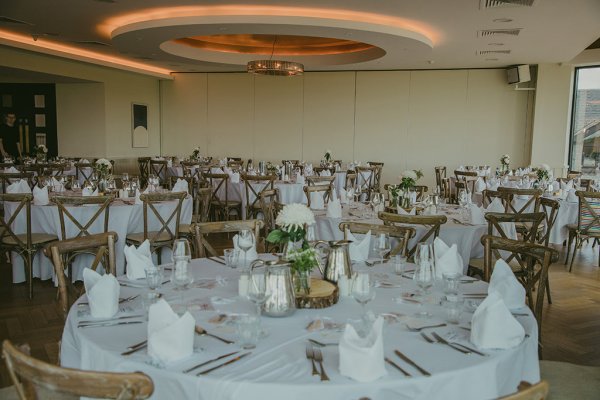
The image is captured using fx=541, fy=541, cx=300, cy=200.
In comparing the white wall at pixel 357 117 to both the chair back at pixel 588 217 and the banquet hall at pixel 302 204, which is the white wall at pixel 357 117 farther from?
the chair back at pixel 588 217

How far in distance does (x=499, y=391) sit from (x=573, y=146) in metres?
12.5

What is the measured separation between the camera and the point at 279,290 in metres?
2.17

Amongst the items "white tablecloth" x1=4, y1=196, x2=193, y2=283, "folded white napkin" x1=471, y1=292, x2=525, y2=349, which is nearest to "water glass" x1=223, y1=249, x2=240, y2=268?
"folded white napkin" x1=471, y1=292, x2=525, y2=349

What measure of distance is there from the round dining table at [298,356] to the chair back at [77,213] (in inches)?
105

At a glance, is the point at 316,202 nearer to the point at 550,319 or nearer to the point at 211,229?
the point at 211,229

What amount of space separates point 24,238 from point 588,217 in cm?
Answer: 630

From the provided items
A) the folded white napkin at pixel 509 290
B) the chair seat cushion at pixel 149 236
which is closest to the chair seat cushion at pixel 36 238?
the chair seat cushion at pixel 149 236

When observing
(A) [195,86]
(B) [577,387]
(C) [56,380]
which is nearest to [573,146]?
(A) [195,86]

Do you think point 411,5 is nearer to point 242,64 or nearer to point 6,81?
point 242,64

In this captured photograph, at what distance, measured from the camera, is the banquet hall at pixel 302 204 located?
187 cm

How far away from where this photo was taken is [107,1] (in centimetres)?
730

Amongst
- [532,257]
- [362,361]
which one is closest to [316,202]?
[532,257]

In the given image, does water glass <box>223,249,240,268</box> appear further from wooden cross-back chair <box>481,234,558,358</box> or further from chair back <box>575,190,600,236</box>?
chair back <box>575,190,600,236</box>

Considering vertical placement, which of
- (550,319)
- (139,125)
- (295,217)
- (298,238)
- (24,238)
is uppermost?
(139,125)
